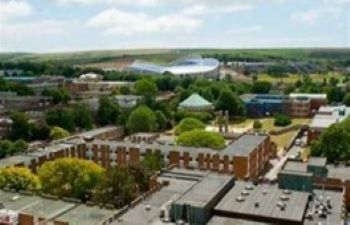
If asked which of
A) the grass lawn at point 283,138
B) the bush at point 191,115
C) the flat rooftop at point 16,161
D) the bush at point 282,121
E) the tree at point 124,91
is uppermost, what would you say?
the tree at point 124,91

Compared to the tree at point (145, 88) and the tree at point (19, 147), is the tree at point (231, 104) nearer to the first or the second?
the tree at point (145, 88)

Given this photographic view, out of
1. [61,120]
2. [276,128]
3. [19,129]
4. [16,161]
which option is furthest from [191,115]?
[16,161]

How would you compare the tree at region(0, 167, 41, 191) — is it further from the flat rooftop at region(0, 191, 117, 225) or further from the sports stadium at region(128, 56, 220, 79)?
the sports stadium at region(128, 56, 220, 79)

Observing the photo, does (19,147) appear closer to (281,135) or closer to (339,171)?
(339,171)

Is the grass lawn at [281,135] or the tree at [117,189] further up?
the tree at [117,189]

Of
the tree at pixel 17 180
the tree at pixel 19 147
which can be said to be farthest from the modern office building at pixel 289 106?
the tree at pixel 17 180

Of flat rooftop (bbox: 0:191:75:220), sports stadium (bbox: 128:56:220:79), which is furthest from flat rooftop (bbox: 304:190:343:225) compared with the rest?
sports stadium (bbox: 128:56:220:79)

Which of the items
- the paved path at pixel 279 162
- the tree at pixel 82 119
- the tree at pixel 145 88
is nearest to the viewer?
the paved path at pixel 279 162

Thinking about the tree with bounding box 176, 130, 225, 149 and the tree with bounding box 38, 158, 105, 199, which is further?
the tree with bounding box 176, 130, 225, 149
